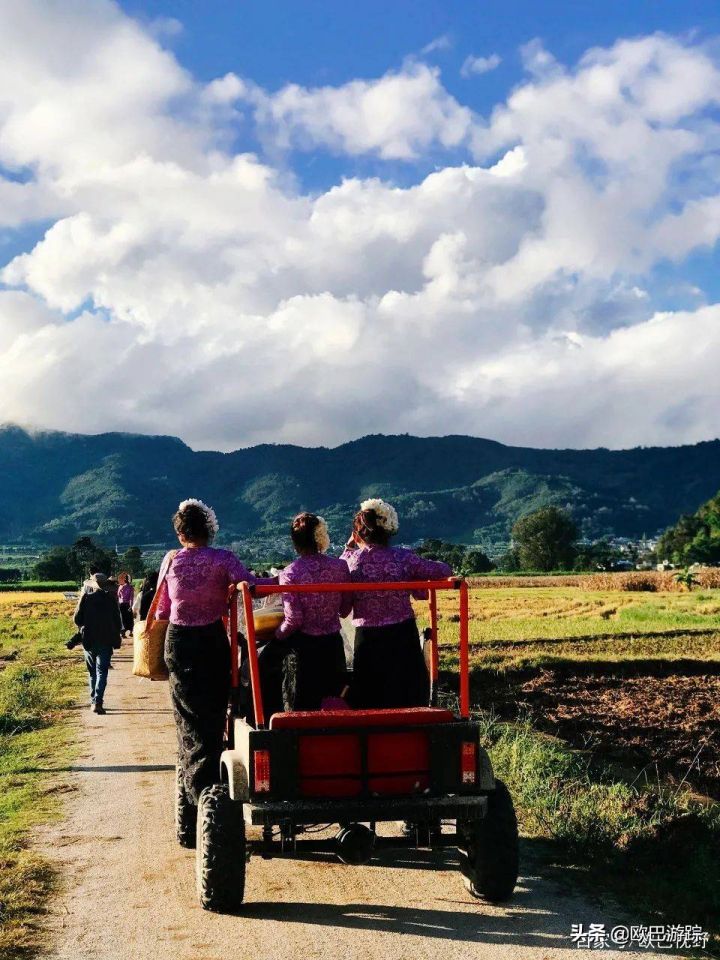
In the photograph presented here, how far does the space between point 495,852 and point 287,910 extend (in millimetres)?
1253

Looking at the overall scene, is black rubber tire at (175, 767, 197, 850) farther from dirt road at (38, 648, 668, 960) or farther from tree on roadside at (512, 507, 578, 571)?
tree on roadside at (512, 507, 578, 571)

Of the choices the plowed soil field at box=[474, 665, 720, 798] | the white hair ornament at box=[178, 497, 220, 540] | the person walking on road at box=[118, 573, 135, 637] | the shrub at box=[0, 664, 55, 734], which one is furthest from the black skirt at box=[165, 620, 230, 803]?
the person walking on road at box=[118, 573, 135, 637]

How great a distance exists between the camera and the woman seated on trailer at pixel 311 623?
21.9ft

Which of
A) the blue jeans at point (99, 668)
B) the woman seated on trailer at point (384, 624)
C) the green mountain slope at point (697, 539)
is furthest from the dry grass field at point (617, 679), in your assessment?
the green mountain slope at point (697, 539)

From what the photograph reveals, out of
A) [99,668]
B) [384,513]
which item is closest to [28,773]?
[99,668]

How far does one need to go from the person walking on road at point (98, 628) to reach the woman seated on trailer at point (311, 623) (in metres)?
8.14

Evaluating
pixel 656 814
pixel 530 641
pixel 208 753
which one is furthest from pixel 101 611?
pixel 530 641

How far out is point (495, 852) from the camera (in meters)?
6.13

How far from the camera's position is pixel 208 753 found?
7.07 meters

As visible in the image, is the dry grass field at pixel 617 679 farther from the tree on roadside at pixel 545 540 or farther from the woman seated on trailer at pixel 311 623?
the tree on roadside at pixel 545 540

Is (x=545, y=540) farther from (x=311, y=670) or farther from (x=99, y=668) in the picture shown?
(x=311, y=670)

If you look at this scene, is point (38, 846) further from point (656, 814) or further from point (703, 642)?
point (703, 642)

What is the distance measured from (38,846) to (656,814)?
4.44 meters

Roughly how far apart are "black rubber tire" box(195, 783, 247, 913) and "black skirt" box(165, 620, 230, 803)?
916 mm
